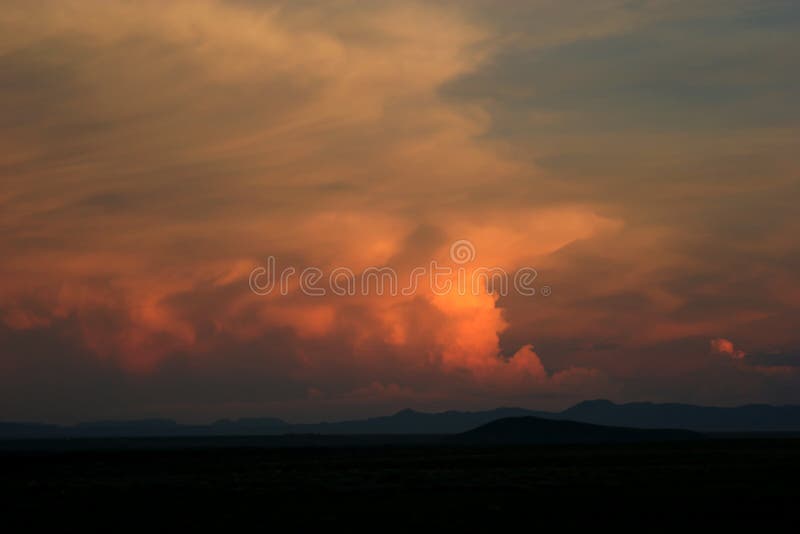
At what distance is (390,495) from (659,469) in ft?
117

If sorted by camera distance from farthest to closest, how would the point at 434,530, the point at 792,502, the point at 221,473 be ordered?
the point at 221,473
the point at 792,502
the point at 434,530

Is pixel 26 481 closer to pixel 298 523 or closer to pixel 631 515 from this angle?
pixel 298 523

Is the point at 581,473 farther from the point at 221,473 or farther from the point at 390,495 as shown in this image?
the point at 221,473

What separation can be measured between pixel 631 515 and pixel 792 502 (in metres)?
11.7

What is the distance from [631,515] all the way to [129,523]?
2781cm

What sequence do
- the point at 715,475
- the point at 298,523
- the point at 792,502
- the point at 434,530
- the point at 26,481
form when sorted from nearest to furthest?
the point at 434,530
the point at 298,523
the point at 792,502
the point at 715,475
the point at 26,481

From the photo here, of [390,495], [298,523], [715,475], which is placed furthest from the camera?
[715,475]

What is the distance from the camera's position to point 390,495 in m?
69.4

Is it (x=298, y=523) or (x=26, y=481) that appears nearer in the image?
(x=298, y=523)

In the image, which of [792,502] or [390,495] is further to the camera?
[390,495]

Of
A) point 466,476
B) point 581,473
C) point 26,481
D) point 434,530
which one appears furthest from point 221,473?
point 434,530

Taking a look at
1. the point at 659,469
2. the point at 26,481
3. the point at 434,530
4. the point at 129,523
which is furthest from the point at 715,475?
the point at 26,481

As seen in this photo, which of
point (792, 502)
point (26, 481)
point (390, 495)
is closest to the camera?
point (792, 502)

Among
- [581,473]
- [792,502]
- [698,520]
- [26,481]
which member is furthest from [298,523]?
[26,481]
